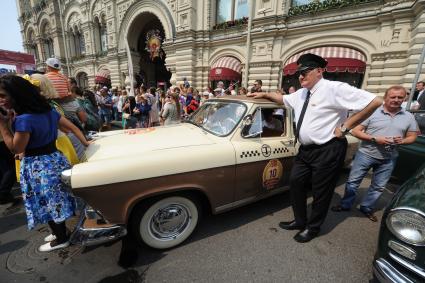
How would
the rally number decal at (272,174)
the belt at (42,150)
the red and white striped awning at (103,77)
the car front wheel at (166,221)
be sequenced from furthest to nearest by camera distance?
the red and white striped awning at (103,77) → the rally number decal at (272,174) → the car front wheel at (166,221) → the belt at (42,150)

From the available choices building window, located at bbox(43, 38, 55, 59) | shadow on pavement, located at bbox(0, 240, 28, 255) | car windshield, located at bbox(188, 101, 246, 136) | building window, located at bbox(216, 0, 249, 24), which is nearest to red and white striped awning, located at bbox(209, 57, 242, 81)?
building window, located at bbox(216, 0, 249, 24)

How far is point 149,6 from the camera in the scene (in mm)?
15984

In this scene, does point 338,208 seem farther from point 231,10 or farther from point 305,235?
point 231,10

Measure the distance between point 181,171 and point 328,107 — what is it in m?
1.67

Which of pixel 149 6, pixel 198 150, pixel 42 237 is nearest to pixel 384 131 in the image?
pixel 198 150

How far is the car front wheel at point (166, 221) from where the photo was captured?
2.23m

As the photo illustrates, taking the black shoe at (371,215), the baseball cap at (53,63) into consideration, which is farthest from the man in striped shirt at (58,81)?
the black shoe at (371,215)

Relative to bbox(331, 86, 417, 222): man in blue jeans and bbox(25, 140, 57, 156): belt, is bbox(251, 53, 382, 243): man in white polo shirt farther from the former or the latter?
bbox(25, 140, 57, 156): belt

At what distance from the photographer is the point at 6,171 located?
3.44 metres

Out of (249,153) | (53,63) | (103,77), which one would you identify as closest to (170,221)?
(249,153)

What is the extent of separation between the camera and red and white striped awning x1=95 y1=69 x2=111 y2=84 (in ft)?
67.5

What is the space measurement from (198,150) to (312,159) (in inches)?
50.7

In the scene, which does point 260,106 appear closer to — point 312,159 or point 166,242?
point 312,159

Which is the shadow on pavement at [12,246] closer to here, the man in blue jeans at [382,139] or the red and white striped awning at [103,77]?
the man in blue jeans at [382,139]
